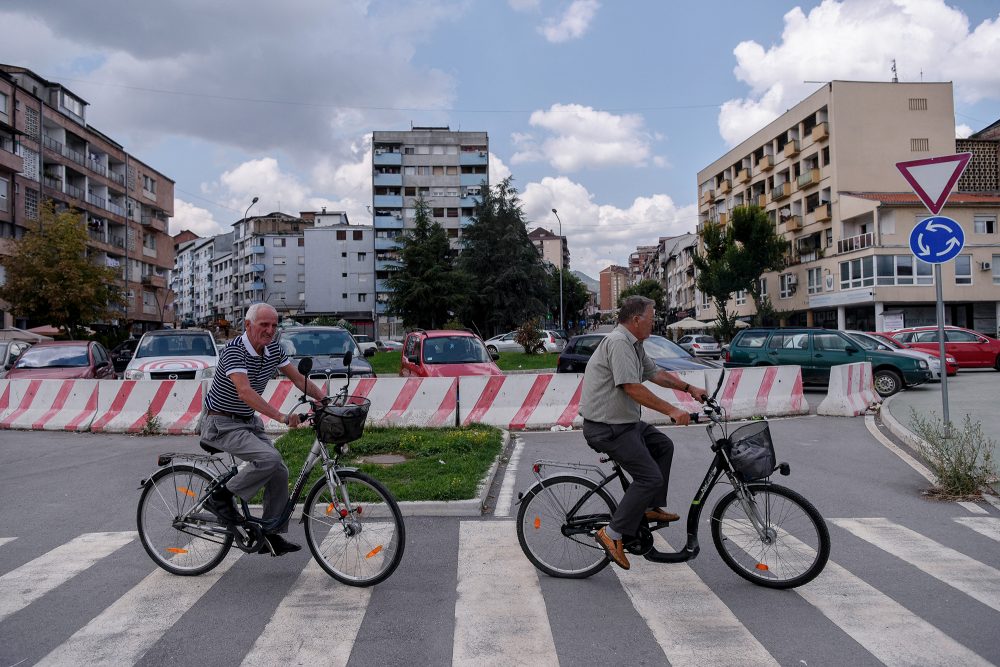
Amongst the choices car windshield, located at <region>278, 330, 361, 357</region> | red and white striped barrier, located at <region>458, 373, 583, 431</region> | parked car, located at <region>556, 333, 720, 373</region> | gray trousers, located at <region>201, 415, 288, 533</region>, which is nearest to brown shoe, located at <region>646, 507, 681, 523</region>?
gray trousers, located at <region>201, 415, 288, 533</region>

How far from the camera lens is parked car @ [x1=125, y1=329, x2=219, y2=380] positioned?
15.0 meters

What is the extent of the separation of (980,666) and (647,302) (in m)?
2.52

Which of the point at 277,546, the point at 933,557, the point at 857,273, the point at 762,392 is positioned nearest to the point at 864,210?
the point at 857,273

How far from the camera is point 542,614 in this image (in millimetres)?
4309

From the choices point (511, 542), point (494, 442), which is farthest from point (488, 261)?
point (511, 542)

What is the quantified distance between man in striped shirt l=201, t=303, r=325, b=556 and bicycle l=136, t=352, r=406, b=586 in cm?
7

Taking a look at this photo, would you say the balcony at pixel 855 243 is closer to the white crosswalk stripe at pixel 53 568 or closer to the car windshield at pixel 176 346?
the car windshield at pixel 176 346

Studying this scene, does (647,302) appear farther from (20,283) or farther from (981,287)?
(981,287)

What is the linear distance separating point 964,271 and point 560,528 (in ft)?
167

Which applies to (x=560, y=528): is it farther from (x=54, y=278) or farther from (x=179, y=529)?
(x=54, y=278)

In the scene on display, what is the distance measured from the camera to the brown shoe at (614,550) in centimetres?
468

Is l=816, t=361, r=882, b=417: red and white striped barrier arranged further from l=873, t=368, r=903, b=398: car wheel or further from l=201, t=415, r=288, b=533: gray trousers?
l=201, t=415, r=288, b=533: gray trousers

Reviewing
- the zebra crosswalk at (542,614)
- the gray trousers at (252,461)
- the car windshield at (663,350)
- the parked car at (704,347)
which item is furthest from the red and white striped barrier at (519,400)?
the parked car at (704,347)

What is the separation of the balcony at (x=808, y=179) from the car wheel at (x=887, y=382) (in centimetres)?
4049
